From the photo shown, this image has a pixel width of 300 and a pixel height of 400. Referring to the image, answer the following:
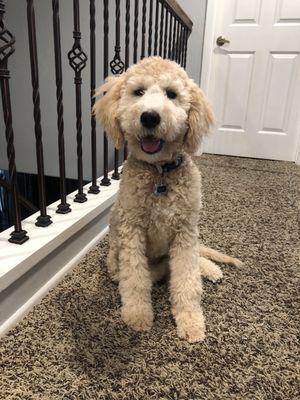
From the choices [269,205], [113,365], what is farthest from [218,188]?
[113,365]

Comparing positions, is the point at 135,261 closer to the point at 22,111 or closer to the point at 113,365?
the point at 113,365

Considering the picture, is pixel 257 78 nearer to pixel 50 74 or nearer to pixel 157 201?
pixel 50 74

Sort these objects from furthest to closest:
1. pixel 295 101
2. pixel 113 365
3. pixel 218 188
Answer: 1. pixel 295 101
2. pixel 218 188
3. pixel 113 365

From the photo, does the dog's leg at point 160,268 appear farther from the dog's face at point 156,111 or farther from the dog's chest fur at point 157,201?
the dog's face at point 156,111

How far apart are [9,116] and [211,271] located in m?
0.72

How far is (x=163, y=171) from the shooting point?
88 cm

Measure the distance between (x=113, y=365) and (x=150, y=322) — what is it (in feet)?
0.49

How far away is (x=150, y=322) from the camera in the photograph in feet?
2.77

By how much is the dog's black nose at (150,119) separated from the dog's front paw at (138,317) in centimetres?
45

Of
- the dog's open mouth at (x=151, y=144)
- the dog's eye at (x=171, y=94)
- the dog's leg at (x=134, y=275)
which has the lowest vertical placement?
the dog's leg at (x=134, y=275)

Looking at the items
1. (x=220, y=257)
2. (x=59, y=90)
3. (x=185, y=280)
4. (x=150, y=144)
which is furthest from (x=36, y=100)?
(x=220, y=257)

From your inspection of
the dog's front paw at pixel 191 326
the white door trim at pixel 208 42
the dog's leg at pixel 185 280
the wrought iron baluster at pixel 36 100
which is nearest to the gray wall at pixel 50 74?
the white door trim at pixel 208 42

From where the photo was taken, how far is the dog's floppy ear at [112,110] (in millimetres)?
846

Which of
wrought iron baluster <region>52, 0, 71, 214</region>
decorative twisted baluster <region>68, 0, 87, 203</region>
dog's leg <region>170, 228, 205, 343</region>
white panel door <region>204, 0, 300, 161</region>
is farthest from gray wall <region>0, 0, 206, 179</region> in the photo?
dog's leg <region>170, 228, 205, 343</region>
